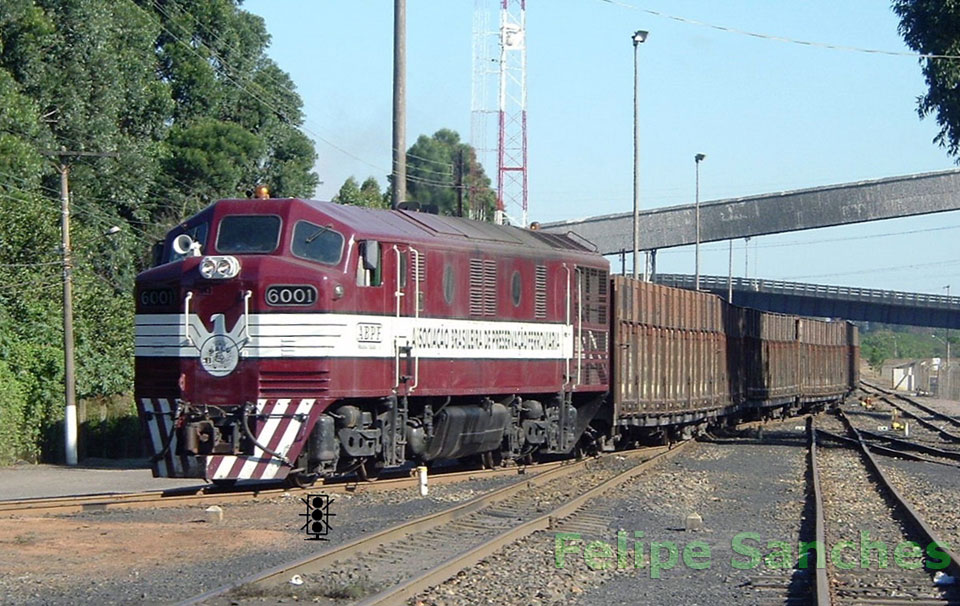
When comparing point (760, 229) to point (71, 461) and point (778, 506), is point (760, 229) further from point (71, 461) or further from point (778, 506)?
point (778, 506)

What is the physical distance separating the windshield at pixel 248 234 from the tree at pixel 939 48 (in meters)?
16.3

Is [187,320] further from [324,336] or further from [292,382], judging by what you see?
[324,336]

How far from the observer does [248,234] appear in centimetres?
1561

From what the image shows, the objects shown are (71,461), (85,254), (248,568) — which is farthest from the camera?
(85,254)

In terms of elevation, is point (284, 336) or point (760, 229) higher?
point (760, 229)

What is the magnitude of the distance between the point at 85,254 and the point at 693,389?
17.2 m

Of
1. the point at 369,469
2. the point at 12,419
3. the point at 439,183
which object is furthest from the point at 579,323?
the point at 439,183

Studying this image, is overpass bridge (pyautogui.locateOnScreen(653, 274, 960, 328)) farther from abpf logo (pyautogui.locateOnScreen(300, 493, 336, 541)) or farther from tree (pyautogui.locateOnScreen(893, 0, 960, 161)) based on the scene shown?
abpf logo (pyautogui.locateOnScreen(300, 493, 336, 541))

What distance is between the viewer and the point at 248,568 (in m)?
10.9

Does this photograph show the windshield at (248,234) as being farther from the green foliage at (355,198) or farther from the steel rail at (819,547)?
the green foliage at (355,198)

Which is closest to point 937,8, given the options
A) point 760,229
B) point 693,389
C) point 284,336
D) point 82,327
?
point 693,389

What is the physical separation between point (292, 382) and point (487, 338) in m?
4.17

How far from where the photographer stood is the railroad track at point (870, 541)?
32.6 ft

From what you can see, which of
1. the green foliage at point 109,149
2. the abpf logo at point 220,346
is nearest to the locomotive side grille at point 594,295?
the abpf logo at point 220,346
